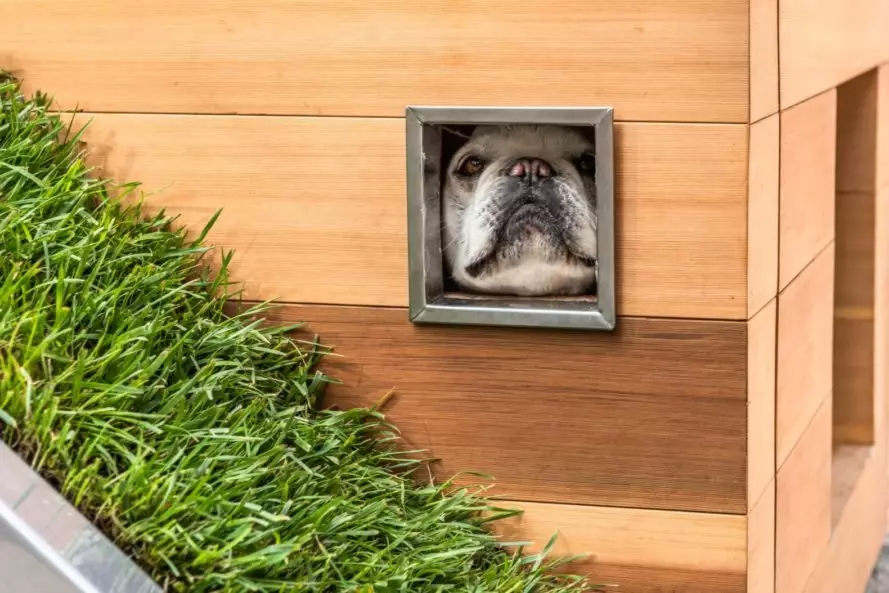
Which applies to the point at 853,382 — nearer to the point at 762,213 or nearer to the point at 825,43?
the point at 825,43

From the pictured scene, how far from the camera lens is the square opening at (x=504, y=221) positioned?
1.27 metres

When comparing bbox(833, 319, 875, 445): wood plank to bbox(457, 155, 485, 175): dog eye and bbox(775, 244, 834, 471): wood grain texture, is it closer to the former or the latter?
bbox(775, 244, 834, 471): wood grain texture

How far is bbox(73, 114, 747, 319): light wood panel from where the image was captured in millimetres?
1220

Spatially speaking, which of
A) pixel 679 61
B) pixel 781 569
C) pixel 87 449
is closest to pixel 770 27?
pixel 679 61

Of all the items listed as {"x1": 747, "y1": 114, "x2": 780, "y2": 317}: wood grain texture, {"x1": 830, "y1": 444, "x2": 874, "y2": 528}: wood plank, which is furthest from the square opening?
{"x1": 830, "y1": 444, "x2": 874, "y2": 528}: wood plank

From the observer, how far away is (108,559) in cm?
104

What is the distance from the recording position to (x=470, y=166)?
4.36ft

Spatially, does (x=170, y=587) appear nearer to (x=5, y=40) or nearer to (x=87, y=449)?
(x=87, y=449)

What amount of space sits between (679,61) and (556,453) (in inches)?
17.6

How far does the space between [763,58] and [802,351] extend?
1.43 ft

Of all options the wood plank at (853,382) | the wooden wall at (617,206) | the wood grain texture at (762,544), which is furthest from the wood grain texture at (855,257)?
the wood grain texture at (762,544)

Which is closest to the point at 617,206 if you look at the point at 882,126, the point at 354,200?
the point at 354,200

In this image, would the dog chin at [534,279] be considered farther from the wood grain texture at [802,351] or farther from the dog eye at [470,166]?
the wood grain texture at [802,351]

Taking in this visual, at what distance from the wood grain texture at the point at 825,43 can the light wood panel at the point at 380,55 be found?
16cm
